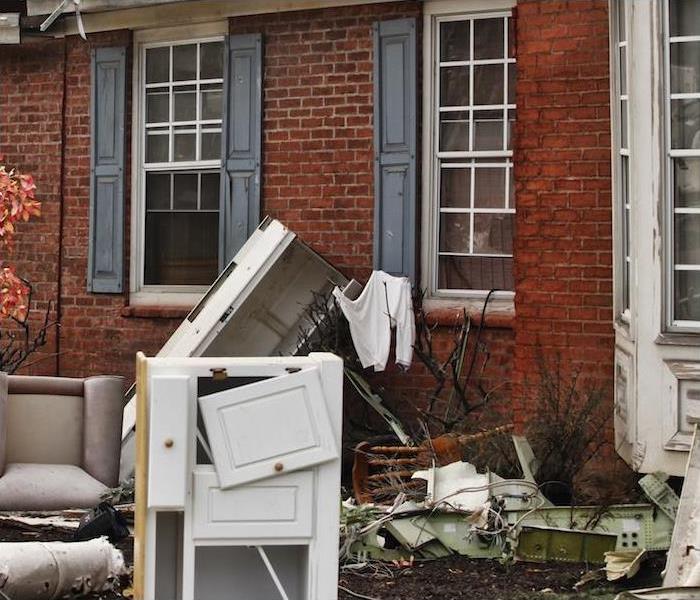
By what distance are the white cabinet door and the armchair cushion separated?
3.07m

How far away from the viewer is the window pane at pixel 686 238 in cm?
785

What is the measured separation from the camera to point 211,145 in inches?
472

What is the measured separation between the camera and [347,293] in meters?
10.6

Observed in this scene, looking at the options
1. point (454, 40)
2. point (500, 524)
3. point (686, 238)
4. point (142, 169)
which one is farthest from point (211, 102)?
point (500, 524)

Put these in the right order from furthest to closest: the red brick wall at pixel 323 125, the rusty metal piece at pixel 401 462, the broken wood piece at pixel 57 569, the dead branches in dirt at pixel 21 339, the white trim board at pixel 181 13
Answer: the dead branches in dirt at pixel 21 339 < the white trim board at pixel 181 13 < the red brick wall at pixel 323 125 < the rusty metal piece at pixel 401 462 < the broken wood piece at pixel 57 569

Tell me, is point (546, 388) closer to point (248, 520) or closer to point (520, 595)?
point (520, 595)

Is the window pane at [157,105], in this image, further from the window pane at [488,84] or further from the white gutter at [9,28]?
the window pane at [488,84]

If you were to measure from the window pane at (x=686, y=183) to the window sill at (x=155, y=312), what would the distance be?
16.9ft

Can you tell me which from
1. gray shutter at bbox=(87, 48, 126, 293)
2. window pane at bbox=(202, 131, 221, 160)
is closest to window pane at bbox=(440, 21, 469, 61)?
window pane at bbox=(202, 131, 221, 160)

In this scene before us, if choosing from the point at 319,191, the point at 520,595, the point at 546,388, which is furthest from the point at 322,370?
the point at 319,191

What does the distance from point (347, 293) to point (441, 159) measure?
1293mm

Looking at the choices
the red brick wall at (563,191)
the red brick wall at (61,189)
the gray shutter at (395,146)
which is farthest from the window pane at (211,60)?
the red brick wall at (563,191)

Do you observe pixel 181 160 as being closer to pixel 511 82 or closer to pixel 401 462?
pixel 511 82

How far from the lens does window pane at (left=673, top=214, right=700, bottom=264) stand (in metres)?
7.85
